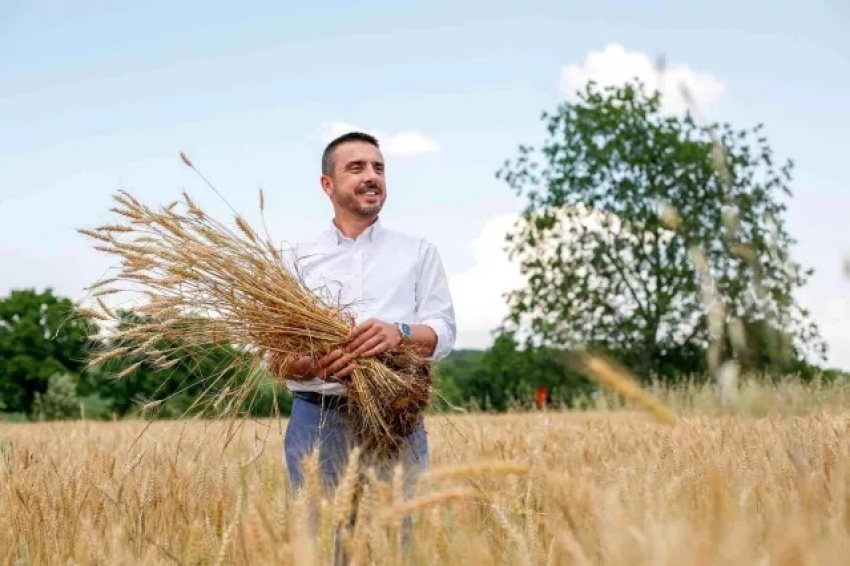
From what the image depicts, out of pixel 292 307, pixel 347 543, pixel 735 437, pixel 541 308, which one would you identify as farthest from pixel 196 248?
pixel 541 308

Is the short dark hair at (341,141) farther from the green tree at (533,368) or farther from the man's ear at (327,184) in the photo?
the green tree at (533,368)

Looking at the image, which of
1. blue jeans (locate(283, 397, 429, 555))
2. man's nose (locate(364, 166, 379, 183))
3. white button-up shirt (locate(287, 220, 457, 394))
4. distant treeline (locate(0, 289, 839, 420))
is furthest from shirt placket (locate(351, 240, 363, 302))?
distant treeline (locate(0, 289, 839, 420))

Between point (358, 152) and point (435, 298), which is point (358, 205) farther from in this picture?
point (435, 298)

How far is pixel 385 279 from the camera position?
3457 mm

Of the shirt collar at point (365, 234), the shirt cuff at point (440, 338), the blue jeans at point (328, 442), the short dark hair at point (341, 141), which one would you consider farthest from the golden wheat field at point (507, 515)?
the short dark hair at point (341, 141)

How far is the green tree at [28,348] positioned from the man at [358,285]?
36701 mm

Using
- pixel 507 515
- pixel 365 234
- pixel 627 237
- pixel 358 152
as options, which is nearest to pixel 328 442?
pixel 365 234

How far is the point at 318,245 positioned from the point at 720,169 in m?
2.16

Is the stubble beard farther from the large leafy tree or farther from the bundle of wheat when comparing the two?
the large leafy tree

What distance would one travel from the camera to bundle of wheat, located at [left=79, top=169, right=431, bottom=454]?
318 cm

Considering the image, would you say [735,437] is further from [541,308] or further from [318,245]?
[541,308]

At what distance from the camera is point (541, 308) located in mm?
24469

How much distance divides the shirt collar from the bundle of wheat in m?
0.23

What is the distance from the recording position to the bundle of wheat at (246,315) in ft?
10.4
